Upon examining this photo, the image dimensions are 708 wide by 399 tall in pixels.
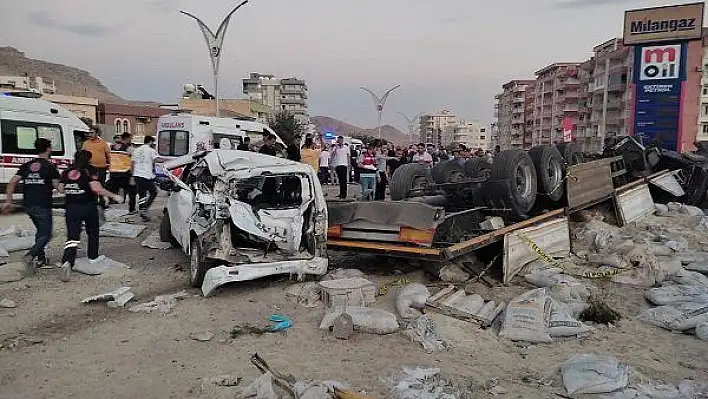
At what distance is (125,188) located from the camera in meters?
11.7

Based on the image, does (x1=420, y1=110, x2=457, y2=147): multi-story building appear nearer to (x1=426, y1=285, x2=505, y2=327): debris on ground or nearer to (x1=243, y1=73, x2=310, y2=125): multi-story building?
(x1=243, y1=73, x2=310, y2=125): multi-story building

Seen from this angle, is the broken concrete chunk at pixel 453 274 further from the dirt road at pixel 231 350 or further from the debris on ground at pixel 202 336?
the debris on ground at pixel 202 336

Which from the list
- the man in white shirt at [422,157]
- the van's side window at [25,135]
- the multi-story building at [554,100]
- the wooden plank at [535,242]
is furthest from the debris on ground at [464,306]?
the multi-story building at [554,100]

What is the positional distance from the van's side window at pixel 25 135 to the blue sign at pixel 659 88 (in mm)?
23289

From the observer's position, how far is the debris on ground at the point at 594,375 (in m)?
3.96

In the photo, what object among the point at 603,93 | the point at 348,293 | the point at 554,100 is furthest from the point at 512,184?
the point at 554,100

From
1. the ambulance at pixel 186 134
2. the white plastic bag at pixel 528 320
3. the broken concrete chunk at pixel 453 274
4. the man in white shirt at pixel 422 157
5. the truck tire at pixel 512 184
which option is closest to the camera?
the white plastic bag at pixel 528 320

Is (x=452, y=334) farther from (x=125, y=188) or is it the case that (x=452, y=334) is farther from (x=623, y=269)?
(x=125, y=188)

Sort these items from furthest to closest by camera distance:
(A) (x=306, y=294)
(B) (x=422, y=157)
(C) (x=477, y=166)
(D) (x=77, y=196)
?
(B) (x=422, y=157) < (C) (x=477, y=166) < (D) (x=77, y=196) < (A) (x=306, y=294)

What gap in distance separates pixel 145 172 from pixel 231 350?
713cm

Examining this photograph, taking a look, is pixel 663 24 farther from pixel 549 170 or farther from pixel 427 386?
pixel 427 386

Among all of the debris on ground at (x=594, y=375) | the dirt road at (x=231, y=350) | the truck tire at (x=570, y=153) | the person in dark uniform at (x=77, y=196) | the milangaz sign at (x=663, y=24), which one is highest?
the milangaz sign at (x=663, y=24)

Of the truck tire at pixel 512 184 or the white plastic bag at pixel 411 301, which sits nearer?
the white plastic bag at pixel 411 301

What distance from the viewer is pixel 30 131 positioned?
12.2 metres
